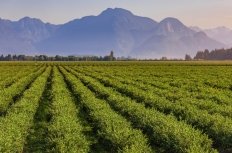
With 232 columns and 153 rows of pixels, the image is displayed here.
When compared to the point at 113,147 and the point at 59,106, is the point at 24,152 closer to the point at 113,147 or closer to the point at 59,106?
the point at 113,147

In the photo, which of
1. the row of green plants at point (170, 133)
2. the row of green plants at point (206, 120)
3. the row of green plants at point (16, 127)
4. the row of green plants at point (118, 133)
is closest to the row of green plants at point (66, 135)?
the row of green plants at point (118, 133)

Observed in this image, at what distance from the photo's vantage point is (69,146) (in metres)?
13.4

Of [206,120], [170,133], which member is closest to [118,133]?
[170,133]

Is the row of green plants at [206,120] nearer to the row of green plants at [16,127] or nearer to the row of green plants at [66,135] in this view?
the row of green plants at [66,135]

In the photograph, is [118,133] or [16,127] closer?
[118,133]

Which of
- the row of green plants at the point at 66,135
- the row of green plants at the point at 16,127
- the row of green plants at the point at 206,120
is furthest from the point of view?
the row of green plants at the point at 206,120

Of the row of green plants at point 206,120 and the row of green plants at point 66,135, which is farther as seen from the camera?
the row of green plants at point 206,120

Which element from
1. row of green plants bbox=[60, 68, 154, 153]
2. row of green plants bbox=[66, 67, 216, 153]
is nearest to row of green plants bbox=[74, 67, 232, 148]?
row of green plants bbox=[66, 67, 216, 153]

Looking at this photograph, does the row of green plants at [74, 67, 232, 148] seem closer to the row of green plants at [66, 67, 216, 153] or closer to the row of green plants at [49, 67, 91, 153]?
the row of green plants at [66, 67, 216, 153]

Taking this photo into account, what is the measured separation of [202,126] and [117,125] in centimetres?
348

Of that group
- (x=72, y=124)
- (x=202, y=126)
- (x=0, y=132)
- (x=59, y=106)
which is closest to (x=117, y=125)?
(x=72, y=124)

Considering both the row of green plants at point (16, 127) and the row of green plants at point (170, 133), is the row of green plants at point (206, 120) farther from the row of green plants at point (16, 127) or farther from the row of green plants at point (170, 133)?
the row of green plants at point (16, 127)

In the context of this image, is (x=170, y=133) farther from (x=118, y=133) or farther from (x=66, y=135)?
(x=66, y=135)

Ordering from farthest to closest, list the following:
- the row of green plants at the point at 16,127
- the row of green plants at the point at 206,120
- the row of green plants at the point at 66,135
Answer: the row of green plants at the point at 206,120 → the row of green plants at the point at 16,127 → the row of green plants at the point at 66,135
